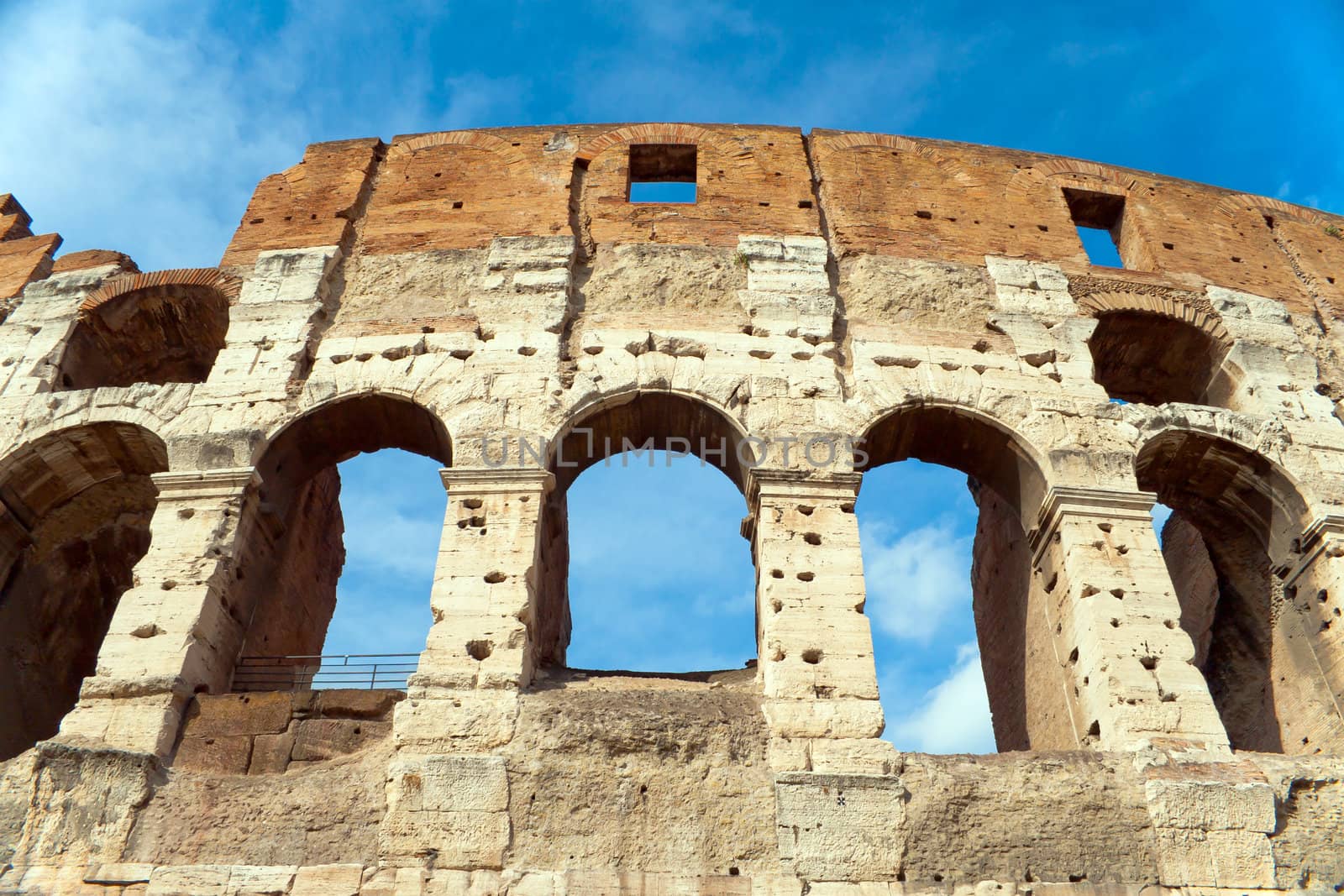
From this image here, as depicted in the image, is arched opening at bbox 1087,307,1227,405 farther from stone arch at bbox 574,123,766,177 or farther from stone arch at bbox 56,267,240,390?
stone arch at bbox 56,267,240,390

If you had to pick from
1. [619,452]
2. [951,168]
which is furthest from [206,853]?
[951,168]

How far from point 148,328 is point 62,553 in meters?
2.17

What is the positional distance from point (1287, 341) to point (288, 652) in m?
9.04

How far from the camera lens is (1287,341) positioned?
33.6 ft

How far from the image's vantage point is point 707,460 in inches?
360

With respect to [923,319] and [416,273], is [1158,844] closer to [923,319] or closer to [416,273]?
[923,319]

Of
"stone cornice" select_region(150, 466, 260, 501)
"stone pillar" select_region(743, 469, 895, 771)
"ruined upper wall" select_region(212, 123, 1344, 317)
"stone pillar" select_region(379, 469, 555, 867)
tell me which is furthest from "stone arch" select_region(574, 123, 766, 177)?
"stone cornice" select_region(150, 466, 260, 501)

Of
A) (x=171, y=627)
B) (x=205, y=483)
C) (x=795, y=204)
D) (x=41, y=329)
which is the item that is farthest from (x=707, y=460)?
(x=41, y=329)

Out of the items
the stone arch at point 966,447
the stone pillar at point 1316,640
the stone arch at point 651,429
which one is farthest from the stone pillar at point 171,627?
the stone pillar at point 1316,640

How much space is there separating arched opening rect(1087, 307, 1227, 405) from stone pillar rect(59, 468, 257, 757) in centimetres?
729

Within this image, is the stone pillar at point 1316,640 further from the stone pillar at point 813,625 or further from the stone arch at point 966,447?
the stone pillar at point 813,625

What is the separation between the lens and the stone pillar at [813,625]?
6910mm

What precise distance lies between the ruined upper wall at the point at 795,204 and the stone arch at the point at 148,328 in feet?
1.51

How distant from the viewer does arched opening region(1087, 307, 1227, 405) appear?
10.4m
